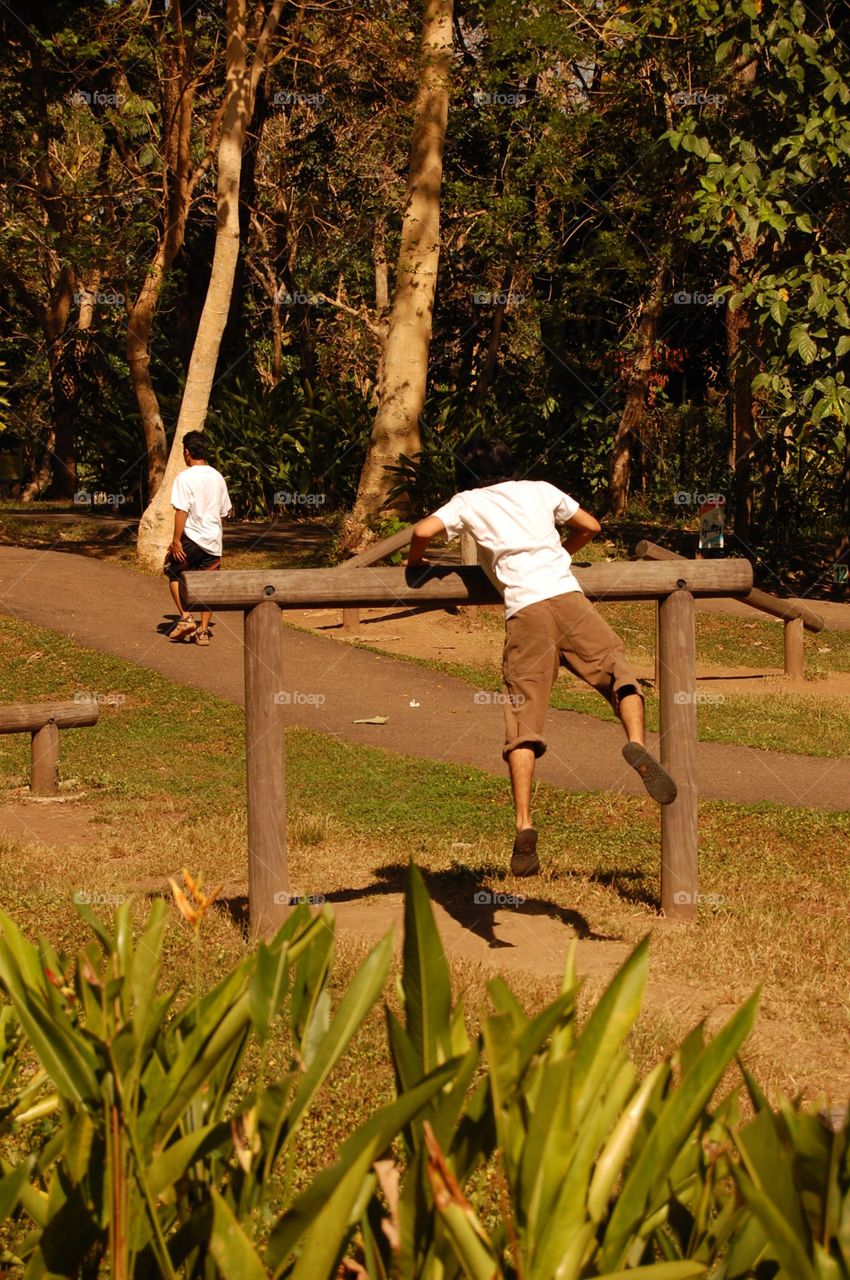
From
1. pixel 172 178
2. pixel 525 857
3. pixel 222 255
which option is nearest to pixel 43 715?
pixel 525 857

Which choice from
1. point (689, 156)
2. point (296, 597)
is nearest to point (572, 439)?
point (689, 156)

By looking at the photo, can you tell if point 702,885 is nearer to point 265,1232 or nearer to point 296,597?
point 296,597

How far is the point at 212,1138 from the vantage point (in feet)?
6.61

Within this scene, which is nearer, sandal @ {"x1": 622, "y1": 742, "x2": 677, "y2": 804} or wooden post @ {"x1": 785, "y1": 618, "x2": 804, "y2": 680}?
sandal @ {"x1": 622, "y1": 742, "x2": 677, "y2": 804}

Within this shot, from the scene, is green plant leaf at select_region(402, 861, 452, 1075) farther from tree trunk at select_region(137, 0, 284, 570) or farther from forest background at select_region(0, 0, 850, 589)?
tree trunk at select_region(137, 0, 284, 570)

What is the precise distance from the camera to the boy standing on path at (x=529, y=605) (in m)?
6.08

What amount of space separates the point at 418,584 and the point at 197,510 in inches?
295

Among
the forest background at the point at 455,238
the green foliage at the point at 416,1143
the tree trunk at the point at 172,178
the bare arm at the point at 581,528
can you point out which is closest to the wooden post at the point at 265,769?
the bare arm at the point at 581,528

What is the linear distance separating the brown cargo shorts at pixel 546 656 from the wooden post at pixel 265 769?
3.06 ft

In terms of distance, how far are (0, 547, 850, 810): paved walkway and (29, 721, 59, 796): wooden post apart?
4.92 feet

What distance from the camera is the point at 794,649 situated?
46.2ft

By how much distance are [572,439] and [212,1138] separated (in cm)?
2571

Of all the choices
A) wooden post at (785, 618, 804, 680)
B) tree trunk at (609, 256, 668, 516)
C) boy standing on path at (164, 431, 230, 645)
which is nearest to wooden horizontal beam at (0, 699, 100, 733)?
boy standing on path at (164, 431, 230, 645)

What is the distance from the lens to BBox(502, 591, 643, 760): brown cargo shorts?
6094mm
